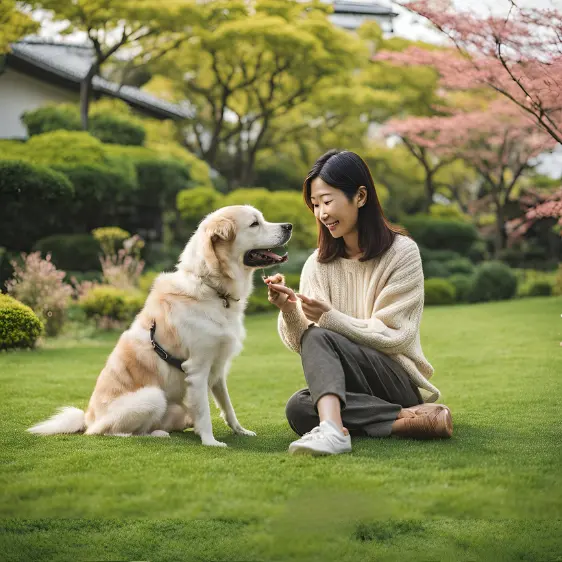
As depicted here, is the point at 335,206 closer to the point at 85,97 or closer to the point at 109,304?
the point at 109,304

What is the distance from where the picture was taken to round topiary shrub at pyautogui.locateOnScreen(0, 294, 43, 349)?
7840 mm

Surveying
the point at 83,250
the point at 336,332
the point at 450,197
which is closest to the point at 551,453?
the point at 336,332

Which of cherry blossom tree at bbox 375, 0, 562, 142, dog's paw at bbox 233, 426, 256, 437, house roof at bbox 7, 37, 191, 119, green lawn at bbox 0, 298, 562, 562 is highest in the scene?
house roof at bbox 7, 37, 191, 119

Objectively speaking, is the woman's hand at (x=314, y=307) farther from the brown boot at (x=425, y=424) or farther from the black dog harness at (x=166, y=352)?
the brown boot at (x=425, y=424)

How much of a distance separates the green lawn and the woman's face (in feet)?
3.68

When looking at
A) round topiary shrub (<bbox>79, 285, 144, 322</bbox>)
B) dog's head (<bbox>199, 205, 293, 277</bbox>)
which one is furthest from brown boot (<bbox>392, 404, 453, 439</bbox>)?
round topiary shrub (<bbox>79, 285, 144, 322</bbox>)

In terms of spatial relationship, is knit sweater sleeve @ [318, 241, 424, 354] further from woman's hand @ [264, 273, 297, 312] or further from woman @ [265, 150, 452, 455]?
woman's hand @ [264, 273, 297, 312]

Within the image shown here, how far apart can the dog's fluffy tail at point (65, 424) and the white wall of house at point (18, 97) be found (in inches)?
574

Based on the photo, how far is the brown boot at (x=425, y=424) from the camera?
377 centimetres

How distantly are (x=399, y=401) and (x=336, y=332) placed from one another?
0.53m

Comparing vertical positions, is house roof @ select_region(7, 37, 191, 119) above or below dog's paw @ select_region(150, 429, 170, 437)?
above

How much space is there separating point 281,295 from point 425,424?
96cm

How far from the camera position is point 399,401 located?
3.94 m

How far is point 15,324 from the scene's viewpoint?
26.2 ft
